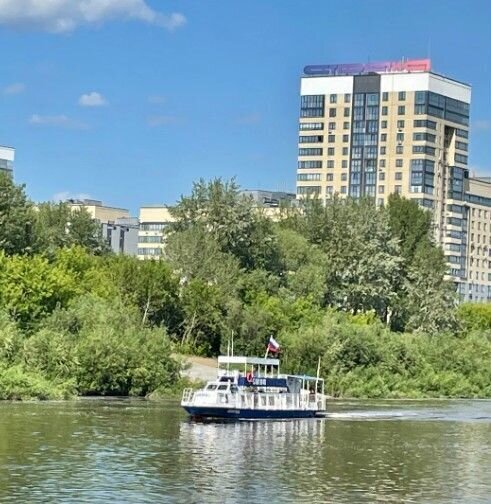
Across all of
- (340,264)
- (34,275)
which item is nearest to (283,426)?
(34,275)

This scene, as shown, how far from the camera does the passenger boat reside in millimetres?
71312

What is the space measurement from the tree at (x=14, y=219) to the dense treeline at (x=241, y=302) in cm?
14

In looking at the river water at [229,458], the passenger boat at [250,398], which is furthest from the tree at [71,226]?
the passenger boat at [250,398]

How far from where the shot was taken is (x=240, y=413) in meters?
72.2

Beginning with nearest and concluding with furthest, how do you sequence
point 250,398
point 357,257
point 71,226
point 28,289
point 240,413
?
point 240,413 → point 250,398 → point 28,289 → point 357,257 → point 71,226

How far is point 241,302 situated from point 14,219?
21649 mm

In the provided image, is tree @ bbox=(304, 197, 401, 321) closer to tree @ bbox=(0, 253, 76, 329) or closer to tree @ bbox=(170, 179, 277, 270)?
tree @ bbox=(170, 179, 277, 270)

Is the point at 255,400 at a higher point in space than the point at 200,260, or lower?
lower

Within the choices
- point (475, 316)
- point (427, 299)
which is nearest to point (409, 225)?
point (427, 299)

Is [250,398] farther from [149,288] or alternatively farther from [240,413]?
[149,288]

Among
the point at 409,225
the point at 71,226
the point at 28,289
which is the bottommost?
the point at 28,289

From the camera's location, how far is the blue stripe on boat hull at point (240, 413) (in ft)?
233

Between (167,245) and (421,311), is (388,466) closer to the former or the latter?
(167,245)

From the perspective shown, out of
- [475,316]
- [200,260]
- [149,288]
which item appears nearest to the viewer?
[149,288]
